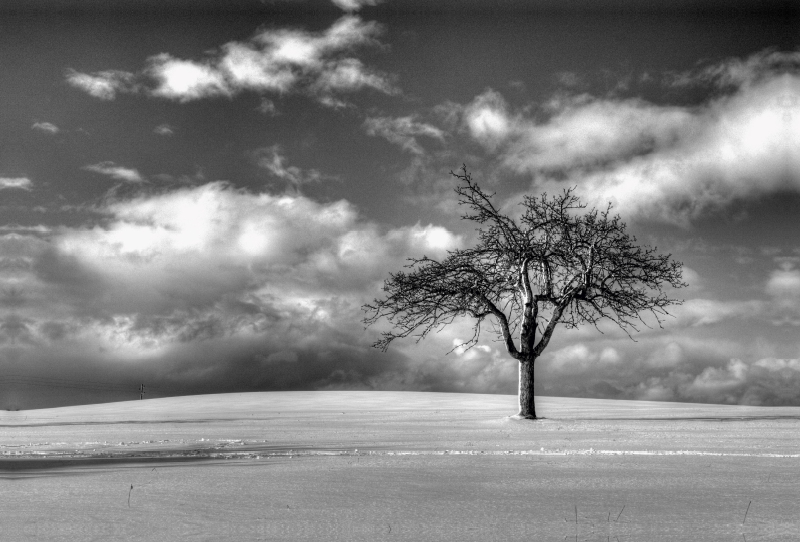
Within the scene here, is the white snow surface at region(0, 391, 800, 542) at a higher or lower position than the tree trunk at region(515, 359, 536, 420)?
lower

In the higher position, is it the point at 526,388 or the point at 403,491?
the point at 526,388

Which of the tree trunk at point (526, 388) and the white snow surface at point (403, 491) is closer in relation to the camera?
the white snow surface at point (403, 491)

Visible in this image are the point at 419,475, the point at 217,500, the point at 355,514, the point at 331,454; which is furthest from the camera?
the point at 331,454

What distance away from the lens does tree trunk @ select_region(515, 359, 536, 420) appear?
21.7 metres

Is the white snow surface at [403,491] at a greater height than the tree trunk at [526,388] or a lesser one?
lesser

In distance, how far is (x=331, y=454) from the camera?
1035cm

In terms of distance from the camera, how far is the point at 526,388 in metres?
21.8

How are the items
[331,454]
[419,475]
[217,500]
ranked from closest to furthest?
[217,500]
[419,475]
[331,454]

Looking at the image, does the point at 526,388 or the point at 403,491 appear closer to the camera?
the point at 403,491

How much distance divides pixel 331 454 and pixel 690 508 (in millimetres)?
5677

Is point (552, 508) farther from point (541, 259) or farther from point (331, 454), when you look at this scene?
point (541, 259)

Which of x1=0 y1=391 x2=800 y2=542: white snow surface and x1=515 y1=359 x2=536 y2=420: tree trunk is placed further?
x1=515 y1=359 x2=536 y2=420: tree trunk

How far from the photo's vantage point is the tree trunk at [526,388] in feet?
71.1

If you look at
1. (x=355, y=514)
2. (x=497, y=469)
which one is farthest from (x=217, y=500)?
(x=497, y=469)
